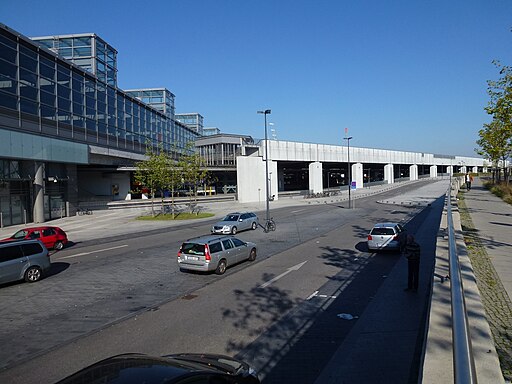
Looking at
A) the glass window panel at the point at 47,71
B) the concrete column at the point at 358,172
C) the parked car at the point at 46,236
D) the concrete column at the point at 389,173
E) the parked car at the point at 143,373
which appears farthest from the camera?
the concrete column at the point at 389,173

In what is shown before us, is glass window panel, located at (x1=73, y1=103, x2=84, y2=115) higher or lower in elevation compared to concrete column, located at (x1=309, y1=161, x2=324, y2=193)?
higher

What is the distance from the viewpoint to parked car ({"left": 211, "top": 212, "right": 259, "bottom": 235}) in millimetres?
27156

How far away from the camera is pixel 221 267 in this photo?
601 inches

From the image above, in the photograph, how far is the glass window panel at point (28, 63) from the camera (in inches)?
1446

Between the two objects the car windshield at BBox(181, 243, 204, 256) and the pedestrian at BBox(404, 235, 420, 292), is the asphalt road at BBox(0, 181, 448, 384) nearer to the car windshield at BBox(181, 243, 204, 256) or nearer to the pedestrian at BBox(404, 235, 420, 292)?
the car windshield at BBox(181, 243, 204, 256)

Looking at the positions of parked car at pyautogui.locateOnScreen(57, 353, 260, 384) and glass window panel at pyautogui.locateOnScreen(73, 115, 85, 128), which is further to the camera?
glass window panel at pyautogui.locateOnScreen(73, 115, 85, 128)

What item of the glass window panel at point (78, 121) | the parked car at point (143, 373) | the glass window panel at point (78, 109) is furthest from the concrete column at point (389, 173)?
the parked car at point (143, 373)

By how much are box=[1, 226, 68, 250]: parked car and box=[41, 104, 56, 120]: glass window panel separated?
2099 cm

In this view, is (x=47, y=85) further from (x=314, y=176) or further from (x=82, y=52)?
(x=314, y=176)

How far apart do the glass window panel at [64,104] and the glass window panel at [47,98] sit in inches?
37.6

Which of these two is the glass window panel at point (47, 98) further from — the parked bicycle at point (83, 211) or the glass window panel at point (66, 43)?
the glass window panel at point (66, 43)

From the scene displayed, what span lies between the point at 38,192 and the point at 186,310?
33184mm

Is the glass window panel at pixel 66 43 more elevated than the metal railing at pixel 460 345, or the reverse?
the glass window panel at pixel 66 43

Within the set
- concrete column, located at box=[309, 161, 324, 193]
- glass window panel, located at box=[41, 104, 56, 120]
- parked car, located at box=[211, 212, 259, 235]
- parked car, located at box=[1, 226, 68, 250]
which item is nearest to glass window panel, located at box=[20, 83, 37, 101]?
glass window panel, located at box=[41, 104, 56, 120]
